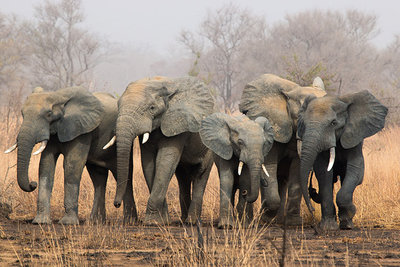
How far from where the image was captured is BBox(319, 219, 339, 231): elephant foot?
8.97 meters

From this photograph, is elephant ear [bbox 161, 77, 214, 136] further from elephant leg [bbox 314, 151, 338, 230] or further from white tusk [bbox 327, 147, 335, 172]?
white tusk [bbox 327, 147, 335, 172]

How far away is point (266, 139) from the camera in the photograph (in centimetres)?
915

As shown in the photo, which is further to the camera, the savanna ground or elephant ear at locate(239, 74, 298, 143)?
elephant ear at locate(239, 74, 298, 143)

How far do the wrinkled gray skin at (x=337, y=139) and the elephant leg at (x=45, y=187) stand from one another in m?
3.28

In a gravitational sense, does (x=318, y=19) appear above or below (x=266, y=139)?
above

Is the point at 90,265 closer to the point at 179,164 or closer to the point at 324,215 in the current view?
the point at 324,215

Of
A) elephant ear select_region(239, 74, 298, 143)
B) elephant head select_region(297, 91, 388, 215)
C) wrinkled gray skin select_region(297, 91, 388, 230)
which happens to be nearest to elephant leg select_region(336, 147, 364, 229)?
wrinkled gray skin select_region(297, 91, 388, 230)

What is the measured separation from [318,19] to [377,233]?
157ft

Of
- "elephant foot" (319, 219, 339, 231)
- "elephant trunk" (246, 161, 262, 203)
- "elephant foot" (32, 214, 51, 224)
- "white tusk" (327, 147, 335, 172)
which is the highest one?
"white tusk" (327, 147, 335, 172)

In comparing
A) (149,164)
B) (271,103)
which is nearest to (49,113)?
(149,164)

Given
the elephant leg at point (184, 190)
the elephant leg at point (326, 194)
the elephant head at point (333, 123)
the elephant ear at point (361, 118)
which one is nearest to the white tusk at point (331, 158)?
the elephant head at point (333, 123)

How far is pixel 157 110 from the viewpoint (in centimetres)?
986

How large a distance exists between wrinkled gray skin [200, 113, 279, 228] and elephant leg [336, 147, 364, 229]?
3.17 feet

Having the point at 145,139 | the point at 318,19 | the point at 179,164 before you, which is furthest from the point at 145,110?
the point at 318,19
